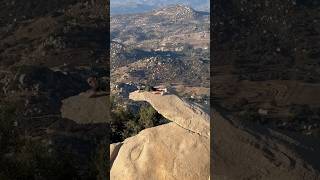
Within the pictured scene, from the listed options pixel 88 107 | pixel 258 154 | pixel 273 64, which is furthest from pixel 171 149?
pixel 273 64

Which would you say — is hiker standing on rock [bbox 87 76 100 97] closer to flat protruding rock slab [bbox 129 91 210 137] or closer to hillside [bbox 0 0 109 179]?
hillside [bbox 0 0 109 179]

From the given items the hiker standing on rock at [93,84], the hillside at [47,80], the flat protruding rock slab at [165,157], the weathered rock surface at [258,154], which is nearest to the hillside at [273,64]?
the weathered rock surface at [258,154]

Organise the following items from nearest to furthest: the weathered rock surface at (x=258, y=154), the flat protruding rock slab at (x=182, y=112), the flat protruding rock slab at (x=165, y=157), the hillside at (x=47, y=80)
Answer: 1. the hillside at (x=47, y=80)
2. the weathered rock surface at (x=258, y=154)
3. the flat protruding rock slab at (x=165, y=157)
4. the flat protruding rock slab at (x=182, y=112)

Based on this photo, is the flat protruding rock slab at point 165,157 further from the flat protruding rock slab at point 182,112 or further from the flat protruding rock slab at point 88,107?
the flat protruding rock slab at point 88,107

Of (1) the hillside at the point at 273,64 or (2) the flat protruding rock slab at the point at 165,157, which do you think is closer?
(1) the hillside at the point at 273,64

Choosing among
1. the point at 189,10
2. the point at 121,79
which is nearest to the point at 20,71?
the point at 121,79

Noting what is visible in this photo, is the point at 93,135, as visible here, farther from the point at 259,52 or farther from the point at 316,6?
the point at 316,6

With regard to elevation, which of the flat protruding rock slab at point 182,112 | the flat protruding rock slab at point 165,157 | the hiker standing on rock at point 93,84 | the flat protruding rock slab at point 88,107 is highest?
the hiker standing on rock at point 93,84
